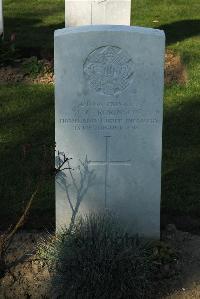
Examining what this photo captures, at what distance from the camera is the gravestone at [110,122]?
465 centimetres

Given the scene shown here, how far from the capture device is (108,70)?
15.5ft

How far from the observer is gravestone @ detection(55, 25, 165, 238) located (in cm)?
465

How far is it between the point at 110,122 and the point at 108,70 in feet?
1.17

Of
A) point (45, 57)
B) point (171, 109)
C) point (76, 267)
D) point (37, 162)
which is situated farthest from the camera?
point (45, 57)

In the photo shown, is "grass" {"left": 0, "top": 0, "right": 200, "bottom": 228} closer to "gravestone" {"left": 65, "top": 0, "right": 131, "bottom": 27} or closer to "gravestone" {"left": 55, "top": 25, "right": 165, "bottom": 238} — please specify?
"gravestone" {"left": 65, "top": 0, "right": 131, "bottom": 27}

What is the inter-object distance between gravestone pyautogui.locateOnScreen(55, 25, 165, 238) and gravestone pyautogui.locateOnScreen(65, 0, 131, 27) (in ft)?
16.8

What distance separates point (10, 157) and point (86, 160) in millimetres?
2131

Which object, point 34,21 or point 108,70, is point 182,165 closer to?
point 108,70

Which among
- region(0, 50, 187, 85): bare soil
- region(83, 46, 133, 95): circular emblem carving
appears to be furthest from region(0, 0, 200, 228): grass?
region(83, 46, 133, 95): circular emblem carving

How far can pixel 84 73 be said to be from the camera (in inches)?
185

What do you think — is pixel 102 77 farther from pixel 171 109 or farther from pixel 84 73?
pixel 171 109

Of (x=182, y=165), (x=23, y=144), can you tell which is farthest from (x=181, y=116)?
(x=23, y=144)

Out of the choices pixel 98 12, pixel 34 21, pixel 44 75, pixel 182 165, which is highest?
pixel 98 12

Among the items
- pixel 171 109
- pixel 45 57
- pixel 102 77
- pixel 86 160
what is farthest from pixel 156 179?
pixel 45 57
